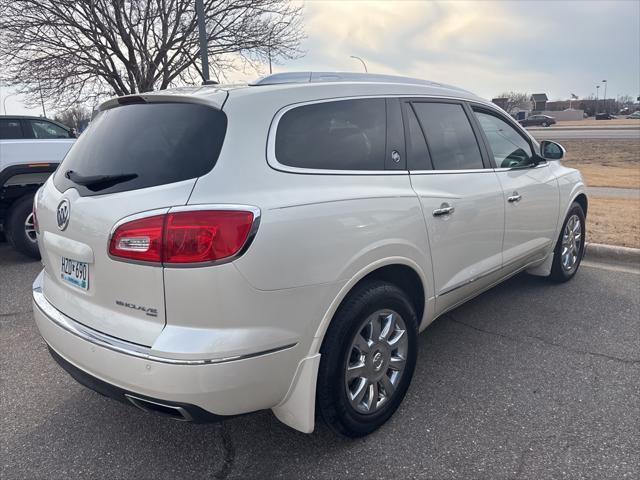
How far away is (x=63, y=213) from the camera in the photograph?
2.41 meters

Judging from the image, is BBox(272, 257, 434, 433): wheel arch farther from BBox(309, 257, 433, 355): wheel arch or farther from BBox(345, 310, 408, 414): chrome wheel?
BBox(345, 310, 408, 414): chrome wheel

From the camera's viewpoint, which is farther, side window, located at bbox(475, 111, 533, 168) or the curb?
the curb

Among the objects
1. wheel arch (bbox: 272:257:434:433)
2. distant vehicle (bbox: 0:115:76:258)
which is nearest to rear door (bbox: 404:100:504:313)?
wheel arch (bbox: 272:257:434:433)

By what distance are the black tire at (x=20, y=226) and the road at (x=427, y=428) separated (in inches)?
101

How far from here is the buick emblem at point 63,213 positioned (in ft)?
7.79

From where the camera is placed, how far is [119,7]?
14461mm

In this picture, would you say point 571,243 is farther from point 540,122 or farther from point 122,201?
point 540,122

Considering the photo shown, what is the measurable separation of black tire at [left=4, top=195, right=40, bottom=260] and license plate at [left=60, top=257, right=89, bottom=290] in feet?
13.8

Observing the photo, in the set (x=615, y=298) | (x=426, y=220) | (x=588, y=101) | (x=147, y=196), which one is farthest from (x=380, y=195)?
(x=588, y=101)

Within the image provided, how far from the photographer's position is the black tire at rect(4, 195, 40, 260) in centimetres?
602

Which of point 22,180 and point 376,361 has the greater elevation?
point 22,180

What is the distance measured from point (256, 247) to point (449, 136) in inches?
71.8

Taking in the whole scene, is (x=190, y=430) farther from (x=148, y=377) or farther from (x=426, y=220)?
(x=426, y=220)

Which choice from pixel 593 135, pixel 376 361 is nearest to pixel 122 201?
pixel 376 361
